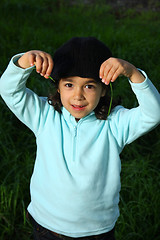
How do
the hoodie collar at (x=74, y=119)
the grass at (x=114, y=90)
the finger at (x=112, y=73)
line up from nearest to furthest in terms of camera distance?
the finger at (x=112, y=73), the hoodie collar at (x=74, y=119), the grass at (x=114, y=90)

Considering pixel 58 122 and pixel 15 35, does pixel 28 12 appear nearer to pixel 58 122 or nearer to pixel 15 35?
pixel 15 35

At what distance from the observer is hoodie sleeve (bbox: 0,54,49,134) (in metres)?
1.26

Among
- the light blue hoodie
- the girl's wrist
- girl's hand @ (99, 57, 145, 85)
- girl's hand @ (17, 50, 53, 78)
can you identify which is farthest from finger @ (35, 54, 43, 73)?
the girl's wrist

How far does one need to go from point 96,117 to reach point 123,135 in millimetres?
154

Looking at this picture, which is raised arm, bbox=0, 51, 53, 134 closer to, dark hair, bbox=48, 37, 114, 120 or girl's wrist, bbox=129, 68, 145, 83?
dark hair, bbox=48, 37, 114, 120

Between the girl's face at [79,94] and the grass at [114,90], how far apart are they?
1019mm

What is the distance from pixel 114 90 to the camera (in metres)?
2.91

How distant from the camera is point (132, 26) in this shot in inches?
175

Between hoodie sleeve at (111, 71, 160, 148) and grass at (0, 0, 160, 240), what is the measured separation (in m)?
0.91

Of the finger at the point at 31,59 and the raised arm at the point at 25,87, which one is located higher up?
the finger at the point at 31,59

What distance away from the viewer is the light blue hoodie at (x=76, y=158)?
132cm

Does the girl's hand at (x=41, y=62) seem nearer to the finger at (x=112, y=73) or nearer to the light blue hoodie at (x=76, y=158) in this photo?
the light blue hoodie at (x=76, y=158)

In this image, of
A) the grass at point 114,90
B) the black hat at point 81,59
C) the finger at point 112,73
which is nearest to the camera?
the finger at point 112,73

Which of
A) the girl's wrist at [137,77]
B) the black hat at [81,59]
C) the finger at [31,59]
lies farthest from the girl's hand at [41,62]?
the girl's wrist at [137,77]
